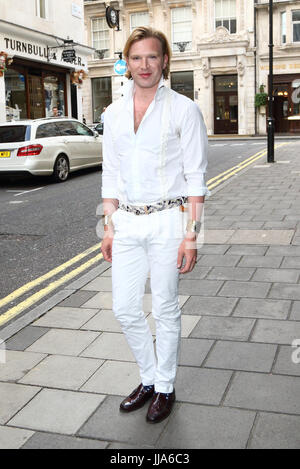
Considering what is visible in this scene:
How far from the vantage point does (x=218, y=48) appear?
117 feet

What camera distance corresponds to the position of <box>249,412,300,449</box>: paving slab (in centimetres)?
274

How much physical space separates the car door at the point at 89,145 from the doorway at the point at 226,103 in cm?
2217

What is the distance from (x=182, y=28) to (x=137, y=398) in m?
37.2

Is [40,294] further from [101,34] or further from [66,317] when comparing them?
[101,34]

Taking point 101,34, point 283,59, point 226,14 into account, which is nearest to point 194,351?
point 283,59

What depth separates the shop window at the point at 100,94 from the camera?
129 feet

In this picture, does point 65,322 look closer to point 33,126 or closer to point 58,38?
point 33,126

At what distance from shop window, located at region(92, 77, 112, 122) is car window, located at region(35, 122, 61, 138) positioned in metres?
25.8

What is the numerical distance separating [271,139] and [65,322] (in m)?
12.2

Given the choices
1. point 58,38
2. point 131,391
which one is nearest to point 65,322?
point 131,391

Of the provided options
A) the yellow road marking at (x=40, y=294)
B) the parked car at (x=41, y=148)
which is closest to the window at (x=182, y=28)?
the parked car at (x=41, y=148)

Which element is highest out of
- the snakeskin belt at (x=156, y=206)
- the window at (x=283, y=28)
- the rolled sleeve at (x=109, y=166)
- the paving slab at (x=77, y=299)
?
the window at (x=283, y=28)

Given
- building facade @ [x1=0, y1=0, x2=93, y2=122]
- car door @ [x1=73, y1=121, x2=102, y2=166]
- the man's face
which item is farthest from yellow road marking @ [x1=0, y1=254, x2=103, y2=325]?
building facade @ [x1=0, y1=0, x2=93, y2=122]

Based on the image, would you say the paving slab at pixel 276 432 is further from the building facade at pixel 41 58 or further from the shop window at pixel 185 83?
the shop window at pixel 185 83
